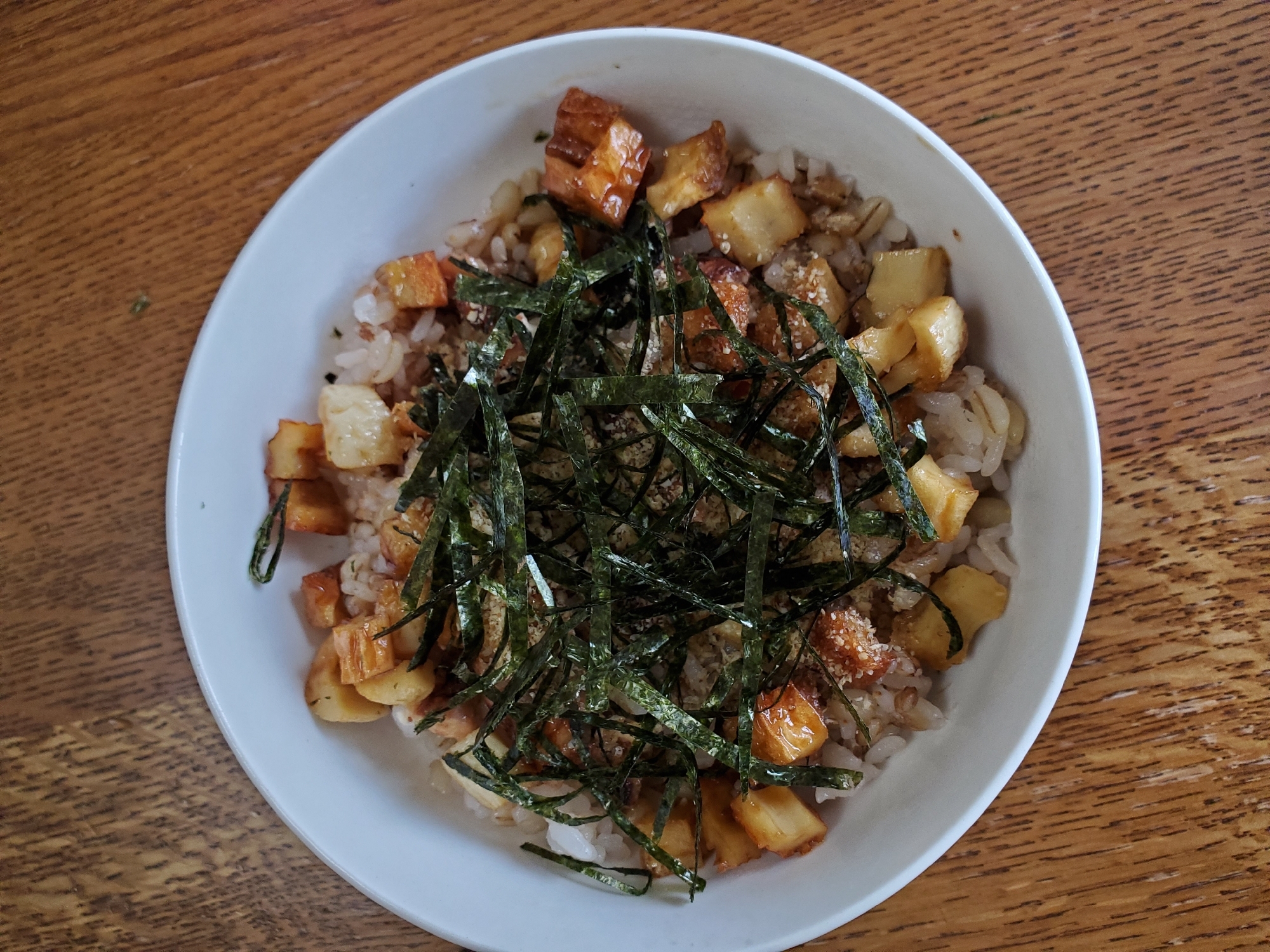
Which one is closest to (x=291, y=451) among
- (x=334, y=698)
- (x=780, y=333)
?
(x=334, y=698)

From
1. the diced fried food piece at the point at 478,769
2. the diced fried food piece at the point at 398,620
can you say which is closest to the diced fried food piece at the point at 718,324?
the diced fried food piece at the point at 398,620

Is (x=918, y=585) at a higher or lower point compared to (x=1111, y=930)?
higher

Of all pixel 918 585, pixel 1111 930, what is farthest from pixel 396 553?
pixel 1111 930

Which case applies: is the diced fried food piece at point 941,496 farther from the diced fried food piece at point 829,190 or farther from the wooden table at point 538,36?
the diced fried food piece at point 829,190

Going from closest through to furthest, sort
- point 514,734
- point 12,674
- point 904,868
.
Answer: point 904,868, point 514,734, point 12,674

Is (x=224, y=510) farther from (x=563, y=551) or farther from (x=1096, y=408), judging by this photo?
(x=1096, y=408)

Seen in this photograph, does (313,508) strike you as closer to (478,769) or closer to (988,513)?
(478,769)
